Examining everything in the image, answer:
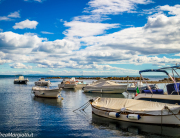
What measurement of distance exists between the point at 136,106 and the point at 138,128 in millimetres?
3070

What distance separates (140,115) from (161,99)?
580 centimetres

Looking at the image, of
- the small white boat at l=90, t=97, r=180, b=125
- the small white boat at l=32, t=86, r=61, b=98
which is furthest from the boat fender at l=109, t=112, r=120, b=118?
the small white boat at l=32, t=86, r=61, b=98

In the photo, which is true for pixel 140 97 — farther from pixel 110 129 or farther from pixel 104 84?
pixel 104 84

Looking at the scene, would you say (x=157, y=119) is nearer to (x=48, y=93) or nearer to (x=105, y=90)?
(x=48, y=93)

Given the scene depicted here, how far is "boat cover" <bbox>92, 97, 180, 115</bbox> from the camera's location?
16391 mm

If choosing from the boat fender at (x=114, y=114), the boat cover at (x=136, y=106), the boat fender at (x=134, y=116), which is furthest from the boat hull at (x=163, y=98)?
the boat fender at (x=114, y=114)

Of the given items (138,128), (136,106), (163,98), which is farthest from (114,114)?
(163,98)

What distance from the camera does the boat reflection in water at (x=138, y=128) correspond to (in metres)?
Result: 15.2

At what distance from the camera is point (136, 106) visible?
62.5 ft

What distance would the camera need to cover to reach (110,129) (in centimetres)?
1631

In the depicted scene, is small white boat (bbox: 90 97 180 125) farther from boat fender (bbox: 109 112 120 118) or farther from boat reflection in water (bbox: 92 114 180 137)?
boat reflection in water (bbox: 92 114 180 137)

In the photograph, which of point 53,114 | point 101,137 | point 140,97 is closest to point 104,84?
point 140,97

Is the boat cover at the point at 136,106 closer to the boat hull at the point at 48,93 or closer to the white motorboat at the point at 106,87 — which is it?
the boat hull at the point at 48,93

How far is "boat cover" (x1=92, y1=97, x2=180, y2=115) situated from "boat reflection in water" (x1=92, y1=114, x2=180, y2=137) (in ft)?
4.03
